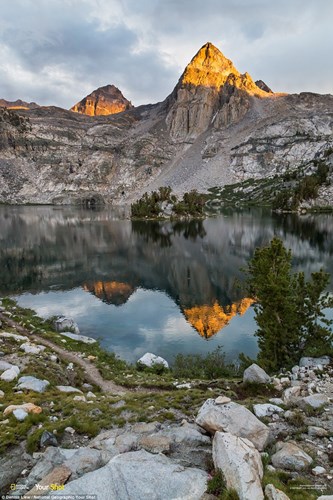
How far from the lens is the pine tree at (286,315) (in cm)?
2444

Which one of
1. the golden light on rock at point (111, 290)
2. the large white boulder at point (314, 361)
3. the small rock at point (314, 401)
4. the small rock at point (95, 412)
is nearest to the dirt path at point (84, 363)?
the small rock at point (95, 412)

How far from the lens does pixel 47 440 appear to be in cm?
1167

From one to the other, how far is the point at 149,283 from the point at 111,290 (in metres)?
7.43

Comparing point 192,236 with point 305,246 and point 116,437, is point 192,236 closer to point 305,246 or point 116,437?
point 305,246

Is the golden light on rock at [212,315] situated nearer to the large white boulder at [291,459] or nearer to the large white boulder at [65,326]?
the large white boulder at [65,326]

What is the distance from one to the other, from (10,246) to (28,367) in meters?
78.6

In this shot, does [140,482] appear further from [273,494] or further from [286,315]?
[286,315]

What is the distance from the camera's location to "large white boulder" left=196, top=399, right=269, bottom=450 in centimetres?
1131

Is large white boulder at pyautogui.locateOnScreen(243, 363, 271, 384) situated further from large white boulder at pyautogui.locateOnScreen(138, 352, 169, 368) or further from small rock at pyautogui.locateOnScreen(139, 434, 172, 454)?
large white boulder at pyautogui.locateOnScreen(138, 352, 169, 368)

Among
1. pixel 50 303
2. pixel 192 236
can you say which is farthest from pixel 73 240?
pixel 50 303

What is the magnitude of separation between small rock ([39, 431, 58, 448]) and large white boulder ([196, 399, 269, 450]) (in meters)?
5.17

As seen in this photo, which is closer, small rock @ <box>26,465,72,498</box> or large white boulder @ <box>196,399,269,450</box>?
small rock @ <box>26,465,72,498</box>

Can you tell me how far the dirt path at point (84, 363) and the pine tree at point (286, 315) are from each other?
1060 cm

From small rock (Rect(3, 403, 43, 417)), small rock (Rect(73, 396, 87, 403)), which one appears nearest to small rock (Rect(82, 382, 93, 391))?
small rock (Rect(73, 396, 87, 403))
